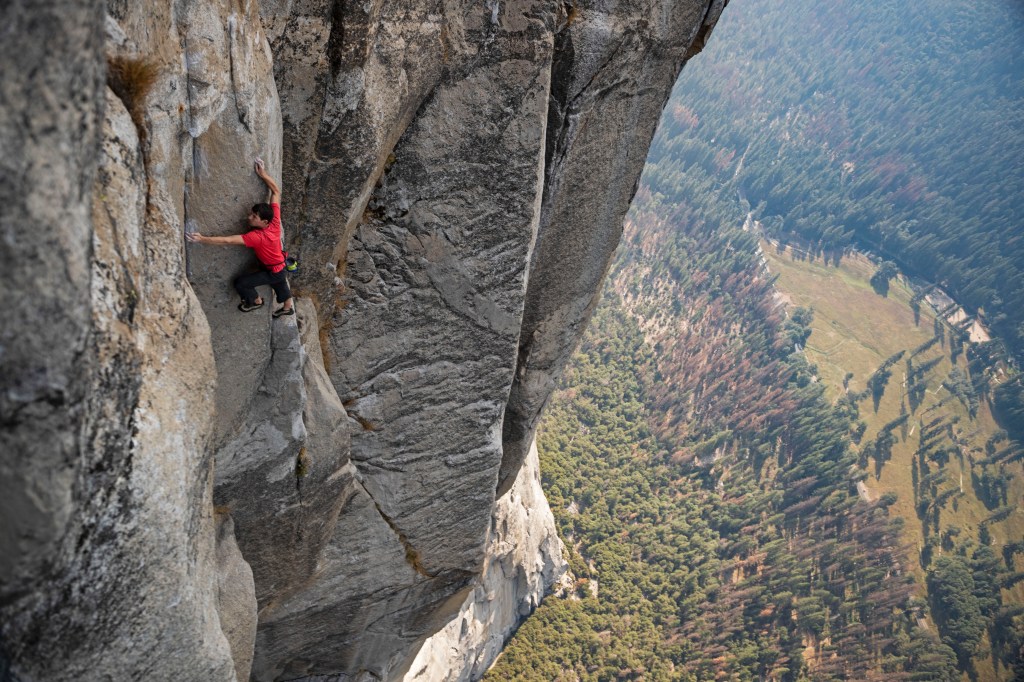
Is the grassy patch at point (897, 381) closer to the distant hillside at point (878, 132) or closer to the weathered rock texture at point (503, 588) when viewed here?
the distant hillside at point (878, 132)

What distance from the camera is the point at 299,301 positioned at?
22.2ft

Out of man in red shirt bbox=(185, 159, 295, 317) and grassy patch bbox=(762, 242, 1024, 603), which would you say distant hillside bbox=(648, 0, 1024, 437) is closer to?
grassy patch bbox=(762, 242, 1024, 603)

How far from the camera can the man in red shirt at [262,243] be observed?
520 centimetres

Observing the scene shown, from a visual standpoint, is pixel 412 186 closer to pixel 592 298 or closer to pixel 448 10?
pixel 448 10

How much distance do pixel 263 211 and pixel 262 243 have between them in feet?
0.96

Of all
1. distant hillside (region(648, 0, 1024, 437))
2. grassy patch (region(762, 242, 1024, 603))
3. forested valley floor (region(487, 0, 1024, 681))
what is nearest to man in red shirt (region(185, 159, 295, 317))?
forested valley floor (region(487, 0, 1024, 681))

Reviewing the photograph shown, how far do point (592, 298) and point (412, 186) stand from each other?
418cm

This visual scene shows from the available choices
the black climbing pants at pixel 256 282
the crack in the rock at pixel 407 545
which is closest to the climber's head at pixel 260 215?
the black climbing pants at pixel 256 282

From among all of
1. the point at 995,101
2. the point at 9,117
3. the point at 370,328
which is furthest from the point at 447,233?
the point at 995,101

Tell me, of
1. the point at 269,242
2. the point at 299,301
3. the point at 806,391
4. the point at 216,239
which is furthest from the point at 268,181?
the point at 806,391

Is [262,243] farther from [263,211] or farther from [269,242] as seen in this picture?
[263,211]

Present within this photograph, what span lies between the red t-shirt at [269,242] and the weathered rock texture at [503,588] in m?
15.1

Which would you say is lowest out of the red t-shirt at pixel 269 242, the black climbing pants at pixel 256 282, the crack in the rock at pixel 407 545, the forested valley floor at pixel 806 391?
the crack in the rock at pixel 407 545

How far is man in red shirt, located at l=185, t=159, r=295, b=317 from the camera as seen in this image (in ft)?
17.1
